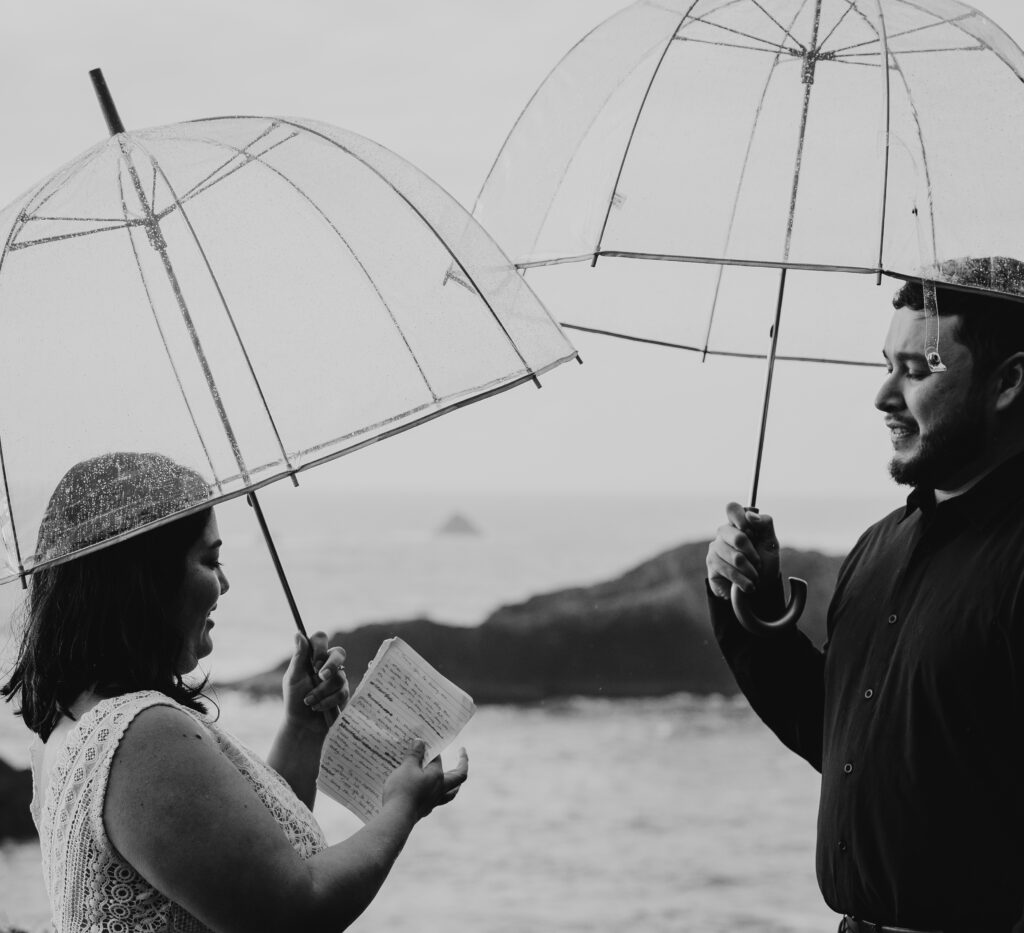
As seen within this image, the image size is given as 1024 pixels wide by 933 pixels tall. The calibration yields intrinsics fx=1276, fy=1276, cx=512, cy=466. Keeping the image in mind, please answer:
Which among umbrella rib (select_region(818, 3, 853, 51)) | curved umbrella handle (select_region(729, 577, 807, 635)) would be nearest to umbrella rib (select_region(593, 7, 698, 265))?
umbrella rib (select_region(818, 3, 853, 51))

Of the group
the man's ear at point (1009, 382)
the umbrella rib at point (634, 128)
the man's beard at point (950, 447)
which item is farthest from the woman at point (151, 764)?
the man's ear at point (1009, 382)

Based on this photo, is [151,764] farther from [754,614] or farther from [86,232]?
[754,614]

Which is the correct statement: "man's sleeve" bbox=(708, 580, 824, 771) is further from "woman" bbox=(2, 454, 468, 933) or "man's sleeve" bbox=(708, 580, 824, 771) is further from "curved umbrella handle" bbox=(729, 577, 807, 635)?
"woman" bbox=(2, 454, 468, 933)

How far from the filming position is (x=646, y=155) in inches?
71.8

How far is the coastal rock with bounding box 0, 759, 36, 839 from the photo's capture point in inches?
492

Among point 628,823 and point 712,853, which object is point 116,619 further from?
point 628,823

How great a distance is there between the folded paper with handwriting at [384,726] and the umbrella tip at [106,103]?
2.32 feet

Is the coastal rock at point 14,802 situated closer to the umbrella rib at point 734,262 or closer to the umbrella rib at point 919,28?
the umbrella rib at point 734,262

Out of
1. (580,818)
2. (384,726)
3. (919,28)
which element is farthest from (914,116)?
(580,818)

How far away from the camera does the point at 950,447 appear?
6.13 ft

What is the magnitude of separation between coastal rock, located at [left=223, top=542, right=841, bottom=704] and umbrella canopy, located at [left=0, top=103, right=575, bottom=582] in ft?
66.7

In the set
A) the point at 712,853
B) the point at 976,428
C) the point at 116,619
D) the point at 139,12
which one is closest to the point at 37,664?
the point at 116,619

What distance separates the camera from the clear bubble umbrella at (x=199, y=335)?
139 cm

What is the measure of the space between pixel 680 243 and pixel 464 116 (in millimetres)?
17863
